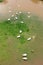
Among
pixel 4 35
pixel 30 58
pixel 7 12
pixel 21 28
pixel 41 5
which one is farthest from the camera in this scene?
pixel 41 5

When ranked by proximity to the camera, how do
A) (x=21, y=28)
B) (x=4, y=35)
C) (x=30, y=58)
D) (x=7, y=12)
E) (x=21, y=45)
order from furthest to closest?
(x=7, y=12), (x=21, y=28), (x=4, y=35), (x=21, y=45), (x=30, y=58)

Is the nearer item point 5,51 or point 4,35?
point 5,51

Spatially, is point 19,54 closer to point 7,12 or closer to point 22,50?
point 22,50

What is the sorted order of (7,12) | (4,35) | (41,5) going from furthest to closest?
(41,5) < (7,12) < (4,35)

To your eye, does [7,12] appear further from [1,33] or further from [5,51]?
[5,51]

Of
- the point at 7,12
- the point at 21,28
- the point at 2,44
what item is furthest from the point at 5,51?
the point at 7,12

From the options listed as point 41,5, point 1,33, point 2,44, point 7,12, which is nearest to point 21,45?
point 2,44
